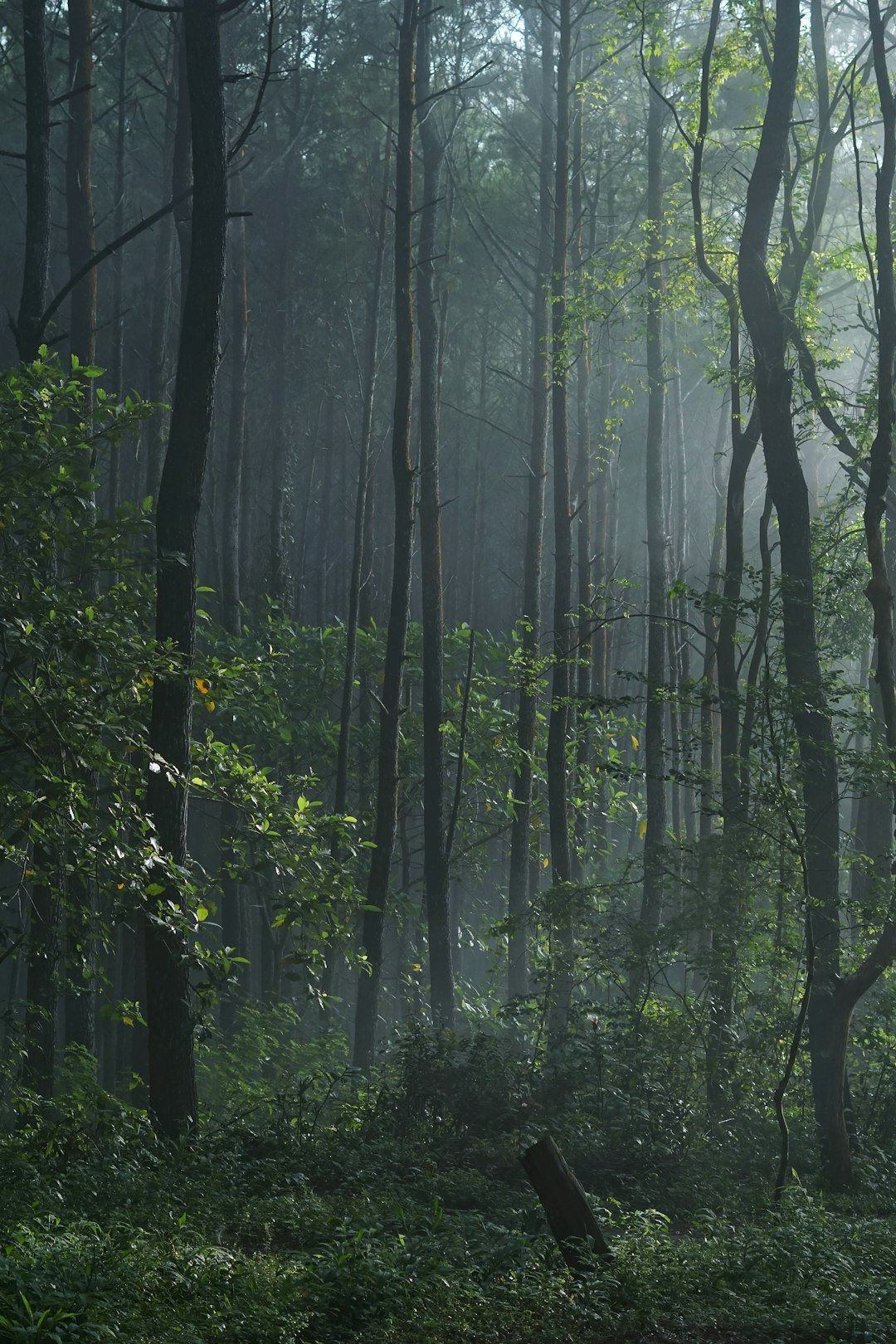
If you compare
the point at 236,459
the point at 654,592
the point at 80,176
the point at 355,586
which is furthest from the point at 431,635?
the point at 80,176

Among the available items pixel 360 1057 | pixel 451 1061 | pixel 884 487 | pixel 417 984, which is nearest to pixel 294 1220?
pixel 451 1061

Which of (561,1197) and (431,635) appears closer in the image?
(561,1197)

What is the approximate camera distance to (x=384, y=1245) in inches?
219

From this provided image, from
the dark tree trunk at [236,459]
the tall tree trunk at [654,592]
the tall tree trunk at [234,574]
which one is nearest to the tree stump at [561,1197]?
the tall tree trunk at [654,592]

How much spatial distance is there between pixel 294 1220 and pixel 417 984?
1036cm

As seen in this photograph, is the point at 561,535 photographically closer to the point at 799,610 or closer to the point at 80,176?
the point at 799,610

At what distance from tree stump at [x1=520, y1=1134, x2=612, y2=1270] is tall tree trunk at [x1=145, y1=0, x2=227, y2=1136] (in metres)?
3.12

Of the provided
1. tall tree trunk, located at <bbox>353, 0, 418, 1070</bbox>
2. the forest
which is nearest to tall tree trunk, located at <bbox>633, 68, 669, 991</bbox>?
the forest

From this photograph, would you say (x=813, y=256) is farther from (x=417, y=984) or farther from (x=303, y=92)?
(x=303, y=92)

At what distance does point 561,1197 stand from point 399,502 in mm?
9447

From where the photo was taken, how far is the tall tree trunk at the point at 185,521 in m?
8.04

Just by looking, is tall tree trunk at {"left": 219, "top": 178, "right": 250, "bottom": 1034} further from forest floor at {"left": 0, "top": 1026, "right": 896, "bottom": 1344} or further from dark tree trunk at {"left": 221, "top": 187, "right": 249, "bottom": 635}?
forest floor at {"left": 0, "top": 1026, "right": 896, "bottom": 1344}

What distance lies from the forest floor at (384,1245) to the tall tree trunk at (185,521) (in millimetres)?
470

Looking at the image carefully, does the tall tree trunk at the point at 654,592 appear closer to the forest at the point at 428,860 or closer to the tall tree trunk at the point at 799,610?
the forest at the point at 428,860
